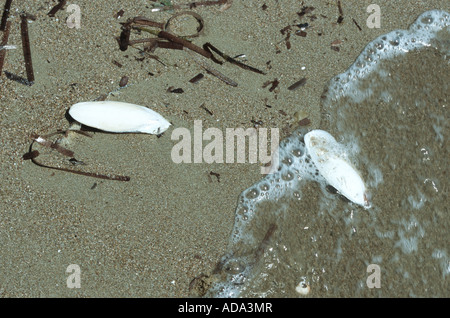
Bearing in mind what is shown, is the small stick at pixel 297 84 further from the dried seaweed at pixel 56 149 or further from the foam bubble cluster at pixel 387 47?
the dried seaweed at pixel 56 149

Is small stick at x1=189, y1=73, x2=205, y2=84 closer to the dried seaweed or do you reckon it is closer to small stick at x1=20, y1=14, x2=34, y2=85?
the dried seaweed

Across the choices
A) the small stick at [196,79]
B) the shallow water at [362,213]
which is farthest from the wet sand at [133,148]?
the shallow water at [362,213]

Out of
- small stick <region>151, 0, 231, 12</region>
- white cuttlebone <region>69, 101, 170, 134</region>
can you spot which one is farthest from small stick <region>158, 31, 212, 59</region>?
white cuttlebone <region>69, 101, 170, 134</region>

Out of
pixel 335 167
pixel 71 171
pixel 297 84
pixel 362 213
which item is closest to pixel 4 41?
pixel 71 171

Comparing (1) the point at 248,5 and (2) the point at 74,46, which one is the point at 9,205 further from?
(1) the point at 248,5

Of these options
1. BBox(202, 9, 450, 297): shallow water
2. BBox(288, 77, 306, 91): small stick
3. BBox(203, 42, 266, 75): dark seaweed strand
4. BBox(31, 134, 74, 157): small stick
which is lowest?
BBox(202, 9, 450, 297): shallow water

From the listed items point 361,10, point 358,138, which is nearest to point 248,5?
point 361,10
